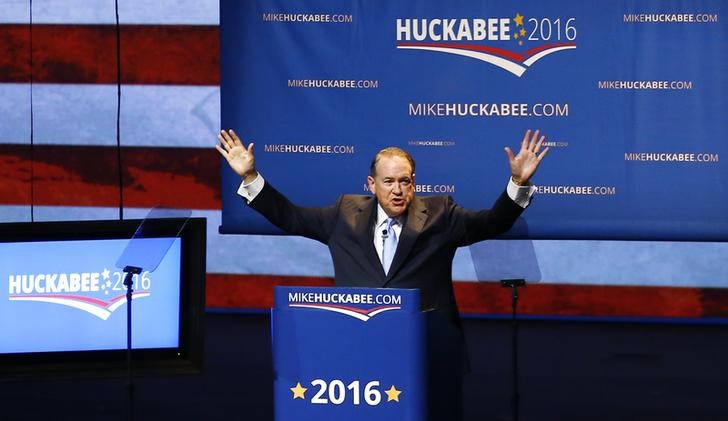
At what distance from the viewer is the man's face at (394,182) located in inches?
143

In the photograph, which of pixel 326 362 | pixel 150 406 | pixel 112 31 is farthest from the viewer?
pixel 112 31

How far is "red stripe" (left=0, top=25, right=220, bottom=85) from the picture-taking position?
7.73 metres

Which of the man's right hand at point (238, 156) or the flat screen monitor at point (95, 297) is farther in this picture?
the man's right hand at point (238, 156)

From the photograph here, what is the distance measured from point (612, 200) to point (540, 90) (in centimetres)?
81

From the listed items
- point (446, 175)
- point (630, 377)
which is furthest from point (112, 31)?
point (630, 377)

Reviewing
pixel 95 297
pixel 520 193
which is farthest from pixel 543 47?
pixel 95 297

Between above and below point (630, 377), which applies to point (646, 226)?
above

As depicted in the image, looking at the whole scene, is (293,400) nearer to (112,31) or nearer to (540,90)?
(540,90)

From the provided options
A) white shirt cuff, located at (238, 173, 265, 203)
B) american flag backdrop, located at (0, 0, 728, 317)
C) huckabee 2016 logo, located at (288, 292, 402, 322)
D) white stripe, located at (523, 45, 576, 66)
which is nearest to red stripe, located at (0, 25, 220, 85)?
american flag backdrop, located at (0, 0, 728, 317)

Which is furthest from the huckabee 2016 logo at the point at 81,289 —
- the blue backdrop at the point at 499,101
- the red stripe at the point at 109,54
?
the red stripe at the point at 109,54

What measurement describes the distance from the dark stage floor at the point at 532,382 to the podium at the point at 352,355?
7.25ft

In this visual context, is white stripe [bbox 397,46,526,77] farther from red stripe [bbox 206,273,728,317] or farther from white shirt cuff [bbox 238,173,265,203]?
white shirt cuff [bbox 238,173,265,203]

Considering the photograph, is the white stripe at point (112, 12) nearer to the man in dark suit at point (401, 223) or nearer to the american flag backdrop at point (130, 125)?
the american flag backdrop at point (130, 125)

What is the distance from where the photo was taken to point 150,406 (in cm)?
570
